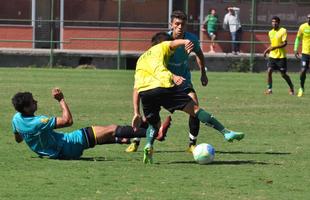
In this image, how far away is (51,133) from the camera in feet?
33.7

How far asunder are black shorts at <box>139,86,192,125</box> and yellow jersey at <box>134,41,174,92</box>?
0.07 meters

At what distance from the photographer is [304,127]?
571 inches

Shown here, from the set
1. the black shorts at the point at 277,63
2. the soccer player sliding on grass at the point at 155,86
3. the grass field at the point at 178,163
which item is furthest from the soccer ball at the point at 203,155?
the black shorts at the point at 277,63

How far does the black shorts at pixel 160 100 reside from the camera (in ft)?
33.5

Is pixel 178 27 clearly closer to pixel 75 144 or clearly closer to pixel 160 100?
pixel 160 100

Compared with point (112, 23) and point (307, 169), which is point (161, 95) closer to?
point (307, 169)

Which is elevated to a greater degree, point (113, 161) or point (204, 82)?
point (204, 82)

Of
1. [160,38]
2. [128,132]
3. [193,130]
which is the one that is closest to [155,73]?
[160,38]

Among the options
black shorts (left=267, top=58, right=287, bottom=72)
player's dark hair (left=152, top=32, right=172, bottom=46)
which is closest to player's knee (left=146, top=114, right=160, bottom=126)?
player's dark hair (left=152, top=32, right=172, bottom=46)

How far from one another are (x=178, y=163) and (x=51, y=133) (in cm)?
157

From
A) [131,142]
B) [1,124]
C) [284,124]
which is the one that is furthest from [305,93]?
[131,142]

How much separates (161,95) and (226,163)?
1.16m

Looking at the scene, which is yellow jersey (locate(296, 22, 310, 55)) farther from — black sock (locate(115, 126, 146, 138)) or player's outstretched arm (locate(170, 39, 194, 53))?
player's outstretched arm (locate(170, 39, 194, 53))

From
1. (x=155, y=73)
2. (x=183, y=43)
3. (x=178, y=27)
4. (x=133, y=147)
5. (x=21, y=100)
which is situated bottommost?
(x=133, y=147)
